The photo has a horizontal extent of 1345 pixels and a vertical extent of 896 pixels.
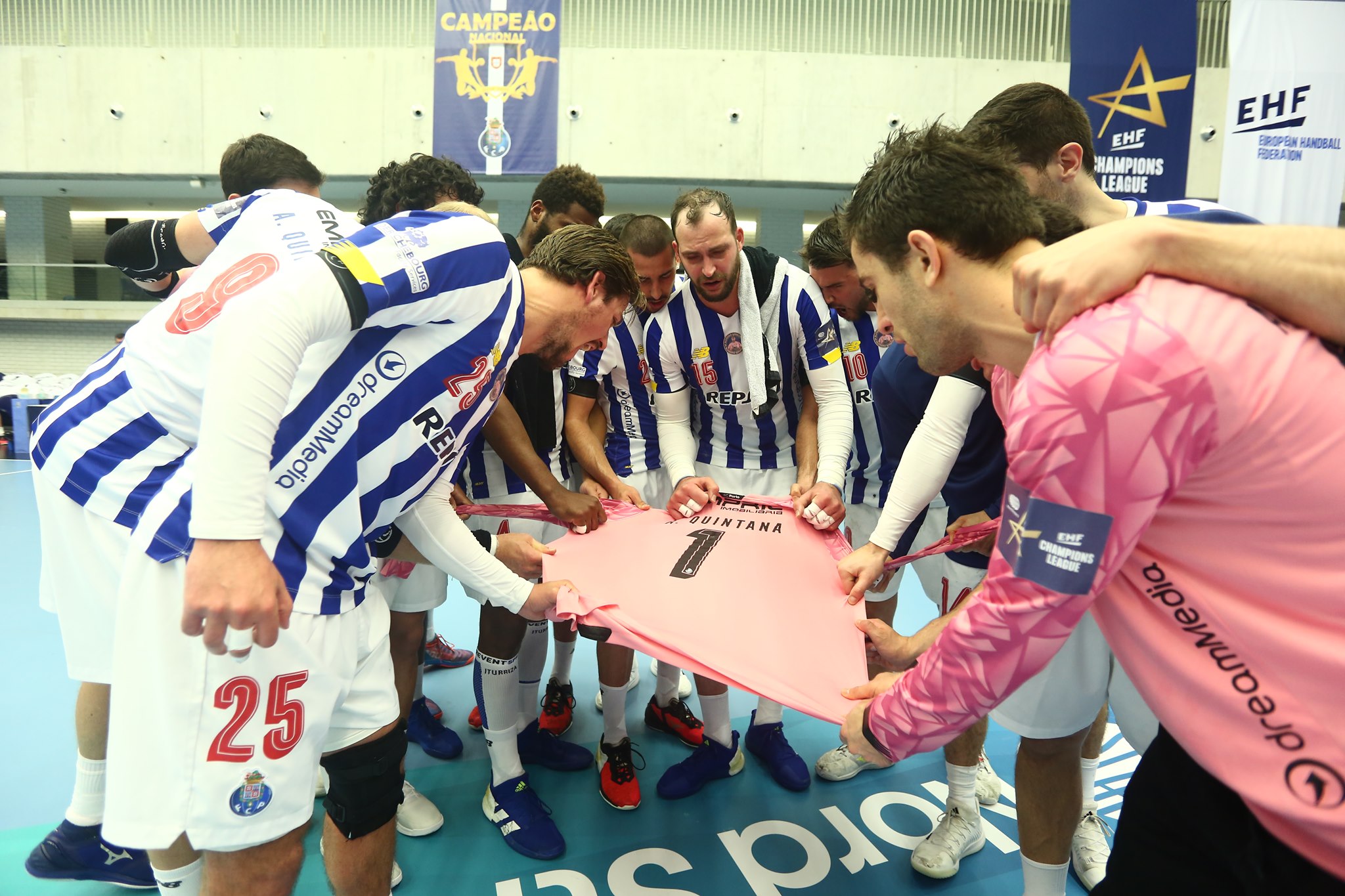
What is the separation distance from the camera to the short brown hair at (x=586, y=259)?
1.98 metres

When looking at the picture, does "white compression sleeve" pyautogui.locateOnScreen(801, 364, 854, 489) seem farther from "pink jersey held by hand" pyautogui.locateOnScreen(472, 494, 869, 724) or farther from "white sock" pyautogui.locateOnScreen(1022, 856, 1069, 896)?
"white sock" pyautogui.locateOnScreen(1022, 856, 1069, 896)

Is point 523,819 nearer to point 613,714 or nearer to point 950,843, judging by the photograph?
point 613,714

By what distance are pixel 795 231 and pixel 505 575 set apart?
1188cm

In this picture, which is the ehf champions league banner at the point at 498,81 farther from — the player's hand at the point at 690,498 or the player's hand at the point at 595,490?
the player's hand at the point at 690,498

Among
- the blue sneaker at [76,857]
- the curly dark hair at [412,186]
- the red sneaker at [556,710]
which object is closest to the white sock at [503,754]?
the red sneaker at [556,710]

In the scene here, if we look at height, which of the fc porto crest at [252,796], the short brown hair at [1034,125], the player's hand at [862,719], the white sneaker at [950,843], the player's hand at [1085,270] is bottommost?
the white sneaker at [950,843]

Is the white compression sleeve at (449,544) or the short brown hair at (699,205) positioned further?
A: the short brown hair at (699,205)

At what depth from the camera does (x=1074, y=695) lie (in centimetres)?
176

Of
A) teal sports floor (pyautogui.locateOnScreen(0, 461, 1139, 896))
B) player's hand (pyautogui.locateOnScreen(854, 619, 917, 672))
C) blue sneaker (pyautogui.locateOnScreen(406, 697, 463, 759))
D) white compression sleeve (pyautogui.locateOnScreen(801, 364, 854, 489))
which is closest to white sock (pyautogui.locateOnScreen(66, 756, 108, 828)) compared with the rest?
teal sports floor (pyautogui.locateOnScreen(0, 461, 1139, 896))

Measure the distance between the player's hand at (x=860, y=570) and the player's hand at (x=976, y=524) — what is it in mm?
187

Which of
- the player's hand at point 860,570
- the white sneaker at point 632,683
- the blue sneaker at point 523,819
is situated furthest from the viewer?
the white sneaker at point 632,683

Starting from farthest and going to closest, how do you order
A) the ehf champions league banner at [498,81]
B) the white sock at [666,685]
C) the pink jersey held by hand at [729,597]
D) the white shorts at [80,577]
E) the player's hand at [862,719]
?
the ehf champions league banner at [498,81] < the white sock at [666,685] < the pink jersey held by hand at [729,597] < the white shorts at [80,577] < the player's hand at [862,719]

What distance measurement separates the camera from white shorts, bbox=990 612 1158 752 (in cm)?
175

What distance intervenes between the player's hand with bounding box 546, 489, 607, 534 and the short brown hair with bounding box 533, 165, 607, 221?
52.5 inches
